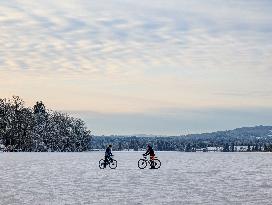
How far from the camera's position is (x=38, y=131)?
123m

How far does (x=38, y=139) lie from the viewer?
122 meters

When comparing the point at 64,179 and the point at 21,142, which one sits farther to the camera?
the point at 21,142

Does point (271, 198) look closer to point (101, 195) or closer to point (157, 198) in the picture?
point (157, 198)

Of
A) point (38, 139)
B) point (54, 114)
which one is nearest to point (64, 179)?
point (38, 139)

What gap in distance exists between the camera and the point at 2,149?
11269cm

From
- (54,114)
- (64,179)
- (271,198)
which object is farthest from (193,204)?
(54,114)

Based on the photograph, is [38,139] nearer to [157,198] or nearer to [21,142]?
[21,142]

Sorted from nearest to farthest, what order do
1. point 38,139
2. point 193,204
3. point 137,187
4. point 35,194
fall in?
point 193,204 → point 35,194 → point 137,187 → point 38,139

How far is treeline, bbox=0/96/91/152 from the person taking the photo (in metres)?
114

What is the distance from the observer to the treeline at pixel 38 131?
114 metres

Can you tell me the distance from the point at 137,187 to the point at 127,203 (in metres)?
6.31

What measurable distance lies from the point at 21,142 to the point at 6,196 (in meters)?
98.3

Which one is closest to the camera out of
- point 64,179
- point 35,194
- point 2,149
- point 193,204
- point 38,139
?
point 193,204

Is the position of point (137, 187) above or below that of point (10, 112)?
below
